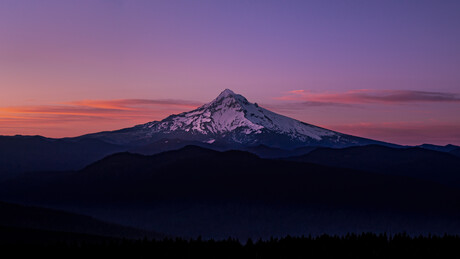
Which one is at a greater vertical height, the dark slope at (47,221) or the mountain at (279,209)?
the dark slope at (47,221)

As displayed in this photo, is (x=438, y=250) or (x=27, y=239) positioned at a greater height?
(x=438, y=250)

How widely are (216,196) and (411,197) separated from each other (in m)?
62.3

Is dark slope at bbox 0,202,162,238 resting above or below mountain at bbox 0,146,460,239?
above

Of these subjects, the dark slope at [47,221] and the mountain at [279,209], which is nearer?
the dark slope at [47,221]

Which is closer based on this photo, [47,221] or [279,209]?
[47,221]

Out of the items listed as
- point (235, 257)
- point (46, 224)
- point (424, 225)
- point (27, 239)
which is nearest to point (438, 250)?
point (235, 257)

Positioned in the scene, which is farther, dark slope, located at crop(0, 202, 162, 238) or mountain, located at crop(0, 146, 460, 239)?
mountain, located at crop(0, 146, 460, 239)

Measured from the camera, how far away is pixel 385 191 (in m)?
188

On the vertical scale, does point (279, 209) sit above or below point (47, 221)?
below

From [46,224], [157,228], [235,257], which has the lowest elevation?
[157,228]

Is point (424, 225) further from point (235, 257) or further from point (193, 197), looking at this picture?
point (235, 257)

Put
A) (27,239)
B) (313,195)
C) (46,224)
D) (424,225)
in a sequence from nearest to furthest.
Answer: (27,239) → (46,224) → (424,225) → (313,195)

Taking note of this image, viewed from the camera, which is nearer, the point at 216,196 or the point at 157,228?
the point at 157,228

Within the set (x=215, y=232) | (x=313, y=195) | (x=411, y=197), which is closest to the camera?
(x=215, y=232)
